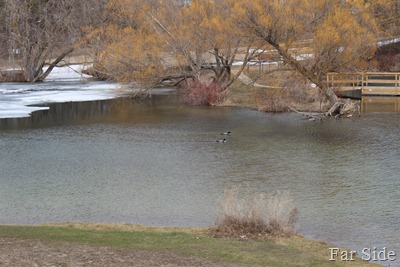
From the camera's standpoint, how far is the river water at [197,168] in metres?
13.4

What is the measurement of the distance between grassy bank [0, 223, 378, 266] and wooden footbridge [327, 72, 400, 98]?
2457 cm

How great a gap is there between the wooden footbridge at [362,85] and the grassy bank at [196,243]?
2457 centimetres

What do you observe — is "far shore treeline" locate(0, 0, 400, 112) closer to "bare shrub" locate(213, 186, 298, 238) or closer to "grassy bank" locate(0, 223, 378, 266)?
"bare shrub" locate(213, 186, 298, 238)

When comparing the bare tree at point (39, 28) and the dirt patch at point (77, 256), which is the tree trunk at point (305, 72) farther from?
the bare tree at point (39, 28)

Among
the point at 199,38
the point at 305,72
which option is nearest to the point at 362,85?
the point at 305,72

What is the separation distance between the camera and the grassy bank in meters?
9.40

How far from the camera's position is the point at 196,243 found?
10250 millimetres

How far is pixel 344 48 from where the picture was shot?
31688mm

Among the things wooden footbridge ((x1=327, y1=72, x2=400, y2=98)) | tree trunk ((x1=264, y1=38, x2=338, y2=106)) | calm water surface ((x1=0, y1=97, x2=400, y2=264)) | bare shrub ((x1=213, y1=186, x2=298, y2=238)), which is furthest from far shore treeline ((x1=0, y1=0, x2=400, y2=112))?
bare shrub ((x1=213, y1=186, x2=298, y2=238))

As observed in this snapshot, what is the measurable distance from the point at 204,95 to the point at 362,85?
9345mm

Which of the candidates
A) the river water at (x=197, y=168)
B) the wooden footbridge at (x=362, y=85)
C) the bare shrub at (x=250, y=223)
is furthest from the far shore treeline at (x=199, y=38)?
the bare shrub at (x=250, y=223)

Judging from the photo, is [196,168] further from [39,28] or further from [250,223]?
[39,28]

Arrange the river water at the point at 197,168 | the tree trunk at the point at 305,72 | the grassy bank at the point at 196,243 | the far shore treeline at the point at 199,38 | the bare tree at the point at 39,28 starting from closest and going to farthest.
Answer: the grassy bank at the point at 196,243 < the river water at the point at 197,168 < the tree trunk at the point at 305,72 < the far shore treeline at the point at 199,38 < the bare tree at the point at 39,28

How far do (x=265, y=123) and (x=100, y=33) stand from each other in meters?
23.3
